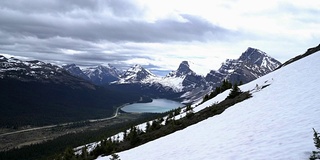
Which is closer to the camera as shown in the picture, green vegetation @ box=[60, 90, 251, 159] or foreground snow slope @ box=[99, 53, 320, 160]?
foreground snow slope @ box=[99, 53, 320, 160]

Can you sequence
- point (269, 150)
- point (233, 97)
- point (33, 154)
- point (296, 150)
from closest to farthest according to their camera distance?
point (296, 150) → point (269, 150) → point (233, 97) → point (33, 154)

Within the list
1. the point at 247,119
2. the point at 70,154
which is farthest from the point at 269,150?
the point at 70,154

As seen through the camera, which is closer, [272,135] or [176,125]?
[272,135]

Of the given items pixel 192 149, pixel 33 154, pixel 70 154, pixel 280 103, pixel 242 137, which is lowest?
pixel 33 154

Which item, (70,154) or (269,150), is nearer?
(269,150)

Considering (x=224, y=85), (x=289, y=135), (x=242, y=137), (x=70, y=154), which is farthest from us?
(x=224, y=85)

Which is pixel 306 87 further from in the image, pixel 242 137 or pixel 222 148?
pixel 222 148

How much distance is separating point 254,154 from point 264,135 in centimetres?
288

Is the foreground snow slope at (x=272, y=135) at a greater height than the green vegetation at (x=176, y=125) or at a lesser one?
greater

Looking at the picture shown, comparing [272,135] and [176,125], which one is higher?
[272,135]

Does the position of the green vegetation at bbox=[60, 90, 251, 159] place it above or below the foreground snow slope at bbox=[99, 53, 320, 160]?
below

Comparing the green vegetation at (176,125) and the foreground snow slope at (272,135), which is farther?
the green vegetation at (176,125)

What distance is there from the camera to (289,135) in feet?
44.2

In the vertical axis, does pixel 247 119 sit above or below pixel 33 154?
above
